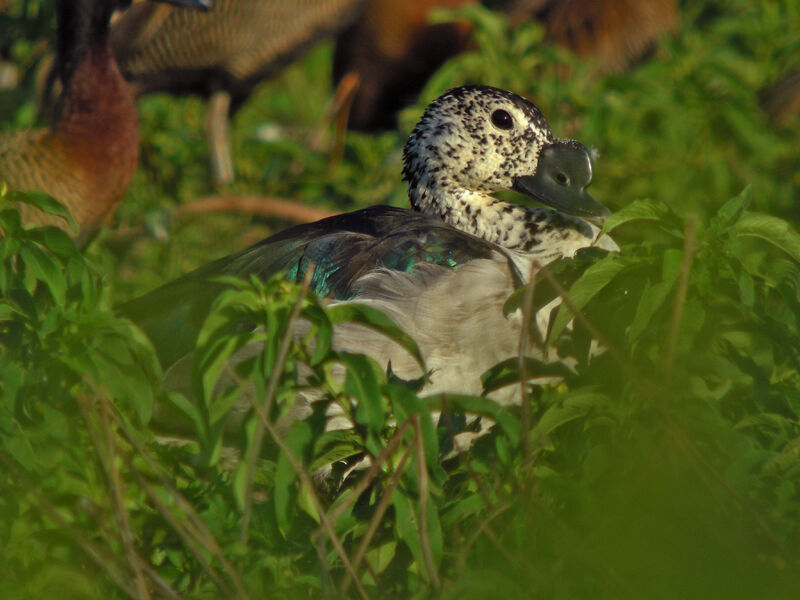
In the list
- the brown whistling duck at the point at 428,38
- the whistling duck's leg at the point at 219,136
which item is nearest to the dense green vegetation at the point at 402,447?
the whistling duck's leg at the point at 219,136

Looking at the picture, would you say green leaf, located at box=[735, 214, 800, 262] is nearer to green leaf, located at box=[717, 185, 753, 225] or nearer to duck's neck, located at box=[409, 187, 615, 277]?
green leaf, located at box=[717, 185, 753, 225]

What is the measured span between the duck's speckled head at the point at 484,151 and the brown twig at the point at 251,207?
44.9 inches

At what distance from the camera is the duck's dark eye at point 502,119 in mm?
3051

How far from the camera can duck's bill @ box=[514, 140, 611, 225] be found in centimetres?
290

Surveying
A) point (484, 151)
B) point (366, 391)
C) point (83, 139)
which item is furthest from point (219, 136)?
point (366, 391)

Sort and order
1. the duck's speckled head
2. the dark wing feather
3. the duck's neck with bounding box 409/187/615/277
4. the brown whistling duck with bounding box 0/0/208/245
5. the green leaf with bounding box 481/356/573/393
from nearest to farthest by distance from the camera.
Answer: the green leaf with bounding box 481/356/573/393 < the dark wing feather < the duck's neck with bounding box 409/187/615/277 < the duck's speckled head < the brown whistling duck with bounding box 0/0/208/245

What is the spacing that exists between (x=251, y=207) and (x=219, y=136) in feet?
4.01

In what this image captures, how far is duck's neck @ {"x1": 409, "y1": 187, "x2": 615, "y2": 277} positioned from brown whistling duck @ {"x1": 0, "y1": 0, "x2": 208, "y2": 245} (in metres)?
1.16

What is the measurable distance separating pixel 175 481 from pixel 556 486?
26.5 inches

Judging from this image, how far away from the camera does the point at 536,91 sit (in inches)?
177

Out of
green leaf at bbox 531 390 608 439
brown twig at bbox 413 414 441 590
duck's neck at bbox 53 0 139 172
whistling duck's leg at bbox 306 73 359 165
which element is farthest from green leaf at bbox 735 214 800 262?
whistling duck's leg at bbox 306 73 359 165

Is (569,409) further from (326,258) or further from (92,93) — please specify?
(92,93)

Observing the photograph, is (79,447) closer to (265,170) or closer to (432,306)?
(432,306)

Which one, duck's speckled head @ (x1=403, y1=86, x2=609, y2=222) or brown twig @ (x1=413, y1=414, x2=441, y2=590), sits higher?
duck's speckled head @ (x1=403, y1=86, x2=609, y2=222)
